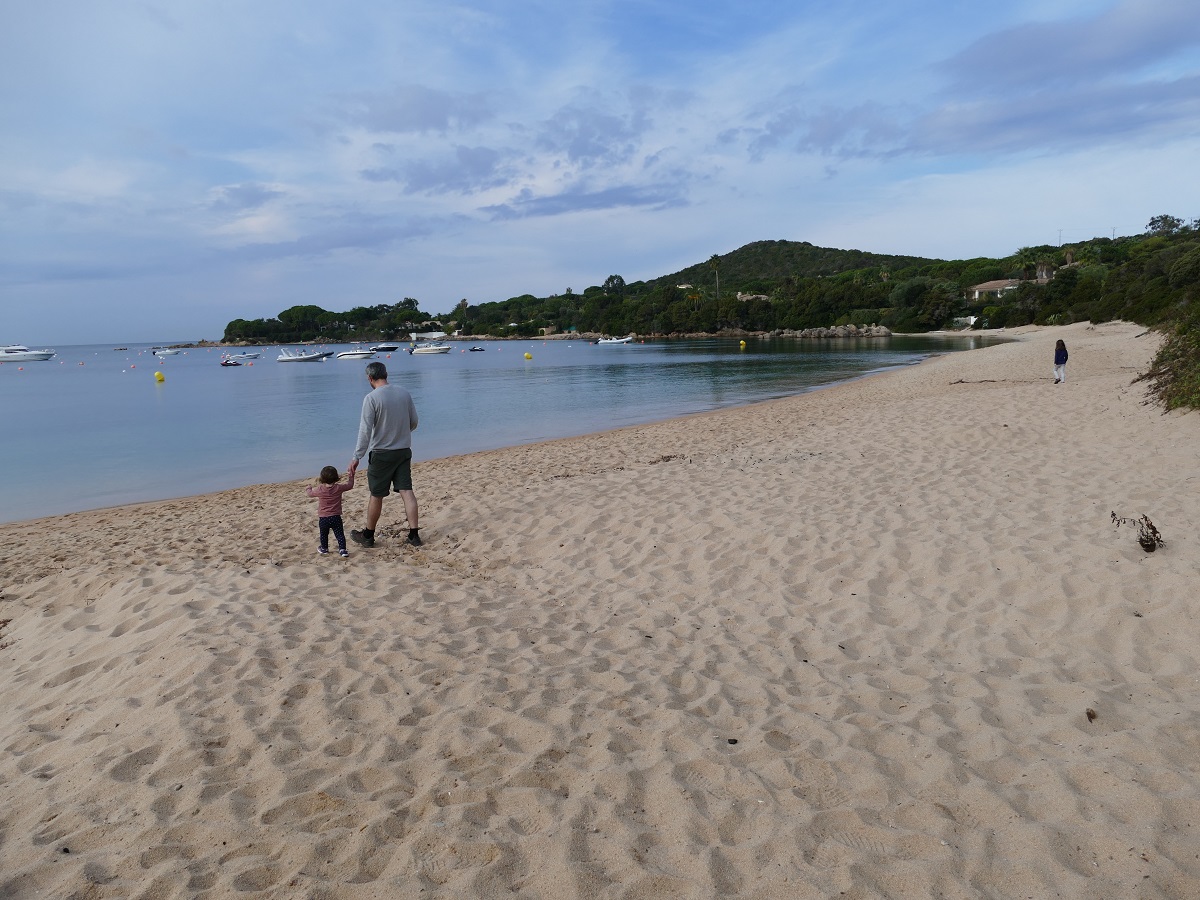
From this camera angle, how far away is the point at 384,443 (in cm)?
695

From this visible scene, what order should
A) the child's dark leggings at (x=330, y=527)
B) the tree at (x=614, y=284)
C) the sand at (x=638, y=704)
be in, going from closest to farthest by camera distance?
the sand at (x=638, y=704) → the child's dark leggings at (x=330, y=527) → the tree at (x=614, y=284)

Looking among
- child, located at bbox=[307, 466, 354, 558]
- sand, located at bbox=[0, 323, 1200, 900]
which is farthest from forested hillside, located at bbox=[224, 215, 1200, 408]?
child, located at bbox=[307, 466, 354, 558]

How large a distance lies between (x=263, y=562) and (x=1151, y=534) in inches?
293

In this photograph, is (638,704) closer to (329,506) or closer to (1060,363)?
(329,506)

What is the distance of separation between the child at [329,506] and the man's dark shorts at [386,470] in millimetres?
A: 229

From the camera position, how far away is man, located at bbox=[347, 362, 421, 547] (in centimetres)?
686

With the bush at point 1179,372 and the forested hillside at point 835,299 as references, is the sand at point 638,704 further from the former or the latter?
the forested hillside at point 835,299

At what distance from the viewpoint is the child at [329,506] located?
6.70m

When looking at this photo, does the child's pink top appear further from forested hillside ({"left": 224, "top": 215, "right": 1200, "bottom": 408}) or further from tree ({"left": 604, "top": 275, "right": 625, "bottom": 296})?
tree ({"left": 604, "top": 275, "right": 625, "bottom": 296})

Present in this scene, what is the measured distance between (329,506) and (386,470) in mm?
618

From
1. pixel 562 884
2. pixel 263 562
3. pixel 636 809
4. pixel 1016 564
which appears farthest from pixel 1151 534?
pixel 263 562

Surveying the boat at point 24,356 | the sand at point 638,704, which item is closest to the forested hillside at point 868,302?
the sand at point 638,704

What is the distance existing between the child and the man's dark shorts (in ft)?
0.75

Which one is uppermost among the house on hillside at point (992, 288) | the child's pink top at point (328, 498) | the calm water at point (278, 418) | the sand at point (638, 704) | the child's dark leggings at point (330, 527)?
the house on hillside at point (992, 288)
